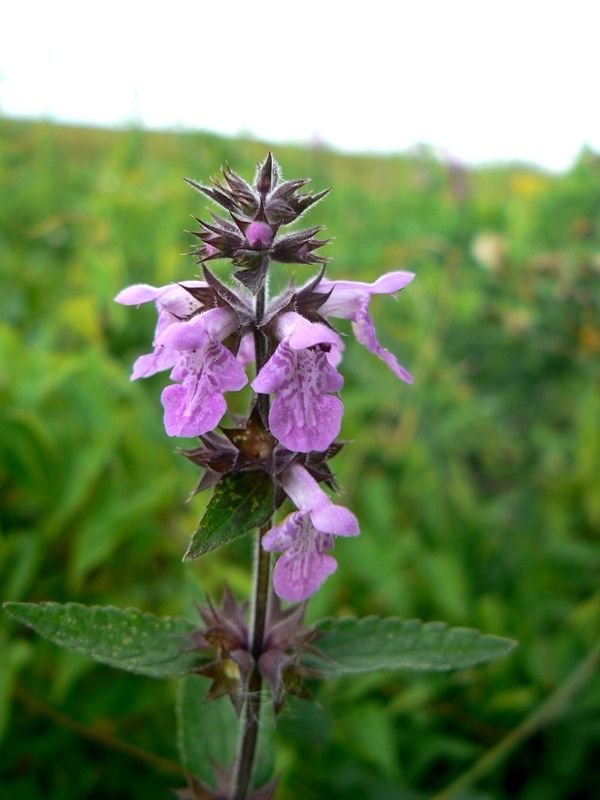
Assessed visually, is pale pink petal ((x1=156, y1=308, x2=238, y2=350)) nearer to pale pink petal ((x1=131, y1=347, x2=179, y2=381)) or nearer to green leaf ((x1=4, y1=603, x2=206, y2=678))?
pale pink petal ((x1=131, y1=347, x2=179, y2=381))

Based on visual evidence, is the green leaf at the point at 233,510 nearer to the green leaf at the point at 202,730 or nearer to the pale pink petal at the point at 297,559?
the pale pink petal at the point at 297,559

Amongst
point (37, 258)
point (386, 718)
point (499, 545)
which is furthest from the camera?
point (37, 258)

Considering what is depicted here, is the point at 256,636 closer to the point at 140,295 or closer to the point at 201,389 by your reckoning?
the point at 201,389

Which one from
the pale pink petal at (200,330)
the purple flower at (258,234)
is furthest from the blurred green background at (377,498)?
the purple flower at (258,234)

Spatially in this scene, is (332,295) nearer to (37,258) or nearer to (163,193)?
(163,193)

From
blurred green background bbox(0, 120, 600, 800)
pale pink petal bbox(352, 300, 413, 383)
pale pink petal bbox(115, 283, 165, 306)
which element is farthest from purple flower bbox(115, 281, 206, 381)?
blurred green background bbox(0, 120, 600, 800)

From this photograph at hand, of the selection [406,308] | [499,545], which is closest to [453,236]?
[406,308]
